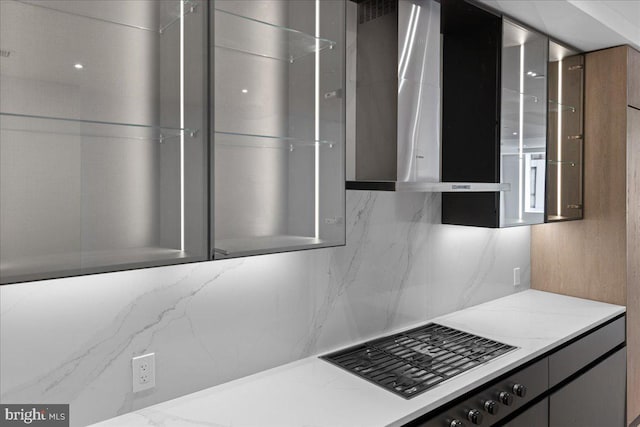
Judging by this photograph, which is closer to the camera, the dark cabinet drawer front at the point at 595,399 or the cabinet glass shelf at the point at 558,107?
the dark cabinet drawer front at the point at 595,399

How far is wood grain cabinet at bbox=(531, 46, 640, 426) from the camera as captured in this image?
2680mm

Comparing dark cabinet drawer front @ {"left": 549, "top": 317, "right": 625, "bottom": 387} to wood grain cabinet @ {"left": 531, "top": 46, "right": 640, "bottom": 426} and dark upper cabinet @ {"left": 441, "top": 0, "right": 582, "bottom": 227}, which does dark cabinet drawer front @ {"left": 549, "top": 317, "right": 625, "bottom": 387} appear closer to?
wood grain cabinet @ {"left": 531, "top": 46, "right": 640, "bottom": 426}

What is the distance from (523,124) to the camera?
238 centimetres

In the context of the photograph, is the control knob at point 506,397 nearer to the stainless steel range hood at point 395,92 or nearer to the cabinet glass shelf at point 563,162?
the stainless steel range hood at point 395,92

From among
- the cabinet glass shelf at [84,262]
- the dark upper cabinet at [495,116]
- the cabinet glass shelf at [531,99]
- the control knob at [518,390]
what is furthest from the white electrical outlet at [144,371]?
the cabinet glass shelf at [531,99]

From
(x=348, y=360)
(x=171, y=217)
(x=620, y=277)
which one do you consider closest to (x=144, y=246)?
(x=171, y=217)

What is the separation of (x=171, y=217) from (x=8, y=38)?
23.0 inches

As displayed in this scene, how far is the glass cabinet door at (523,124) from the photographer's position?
2.25 metres

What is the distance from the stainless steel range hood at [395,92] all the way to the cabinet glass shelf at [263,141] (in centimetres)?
41

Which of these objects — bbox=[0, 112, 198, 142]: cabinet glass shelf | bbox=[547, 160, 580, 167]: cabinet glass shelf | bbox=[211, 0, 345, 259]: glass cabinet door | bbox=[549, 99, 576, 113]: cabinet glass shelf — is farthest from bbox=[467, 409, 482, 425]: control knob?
bbox=[549, 99, 576, 113]: cabinet glass shelf

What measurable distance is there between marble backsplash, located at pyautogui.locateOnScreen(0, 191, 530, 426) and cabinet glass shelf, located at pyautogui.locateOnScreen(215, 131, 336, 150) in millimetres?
479

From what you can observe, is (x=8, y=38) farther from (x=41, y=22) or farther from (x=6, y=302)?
(x=6, y=302)

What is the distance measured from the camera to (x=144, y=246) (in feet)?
4.16

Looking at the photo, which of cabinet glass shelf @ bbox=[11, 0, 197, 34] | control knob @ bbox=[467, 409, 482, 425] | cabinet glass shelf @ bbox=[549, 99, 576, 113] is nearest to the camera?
cabinet glass shelf @ bbox=[11, 0, 197, 34]
